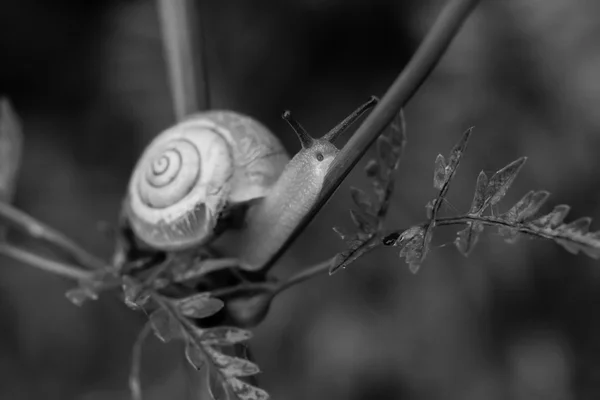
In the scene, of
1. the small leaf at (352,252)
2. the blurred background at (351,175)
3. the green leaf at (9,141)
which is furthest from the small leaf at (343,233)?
the blurred background at (351,175)

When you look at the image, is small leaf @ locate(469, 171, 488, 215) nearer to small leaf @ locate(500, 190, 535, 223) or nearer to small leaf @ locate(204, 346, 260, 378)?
small leaf @ locate(500, 190, 535, 223)

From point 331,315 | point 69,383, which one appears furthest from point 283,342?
point 69,383

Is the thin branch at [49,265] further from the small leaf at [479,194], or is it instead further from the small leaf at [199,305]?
the small leaf at [479,194]

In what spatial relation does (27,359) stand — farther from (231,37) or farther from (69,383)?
(231,37)

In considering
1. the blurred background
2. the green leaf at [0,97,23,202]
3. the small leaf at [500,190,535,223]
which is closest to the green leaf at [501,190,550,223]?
the small leaf at [500,190,535,223]

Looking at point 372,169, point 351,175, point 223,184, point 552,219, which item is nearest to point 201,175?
point 223,184
